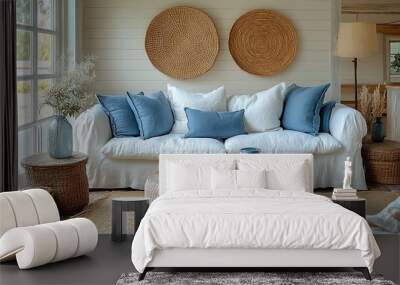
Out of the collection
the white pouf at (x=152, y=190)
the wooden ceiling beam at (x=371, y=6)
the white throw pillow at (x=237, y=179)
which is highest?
the wooden ceiling beam at (x=371, y=6)

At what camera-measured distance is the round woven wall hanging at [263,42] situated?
26.6 ft

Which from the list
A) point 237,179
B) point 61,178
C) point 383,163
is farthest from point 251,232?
point 383,163

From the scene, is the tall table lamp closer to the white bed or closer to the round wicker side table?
the round wicker side table

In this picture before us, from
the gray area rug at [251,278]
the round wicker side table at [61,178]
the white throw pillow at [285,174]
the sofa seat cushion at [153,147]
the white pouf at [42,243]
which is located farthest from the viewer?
the sofa seat cushion at [153,147]

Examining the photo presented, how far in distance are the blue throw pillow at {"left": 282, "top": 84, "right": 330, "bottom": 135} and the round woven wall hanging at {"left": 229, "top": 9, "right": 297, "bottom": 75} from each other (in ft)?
2.26

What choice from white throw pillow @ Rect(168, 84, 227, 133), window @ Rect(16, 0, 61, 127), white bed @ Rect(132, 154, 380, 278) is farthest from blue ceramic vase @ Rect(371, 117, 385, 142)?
white bed @ Rect(132, 154, 380, 278)

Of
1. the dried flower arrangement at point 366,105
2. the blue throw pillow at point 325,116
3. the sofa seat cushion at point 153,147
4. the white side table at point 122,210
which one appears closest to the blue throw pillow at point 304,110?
the blue throw pillow at point 325,116

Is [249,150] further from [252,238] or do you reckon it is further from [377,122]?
[252,238]

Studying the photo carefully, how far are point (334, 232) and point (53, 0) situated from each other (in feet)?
15.1

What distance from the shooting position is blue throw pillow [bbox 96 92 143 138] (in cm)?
729

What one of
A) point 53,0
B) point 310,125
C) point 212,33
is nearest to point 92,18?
point 53,0

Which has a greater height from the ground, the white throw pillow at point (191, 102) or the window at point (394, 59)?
the window at point (394, 59)

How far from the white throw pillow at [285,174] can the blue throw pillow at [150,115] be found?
2.16 m

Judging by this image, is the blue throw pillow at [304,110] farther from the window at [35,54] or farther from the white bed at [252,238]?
the white bed at [252,238]
